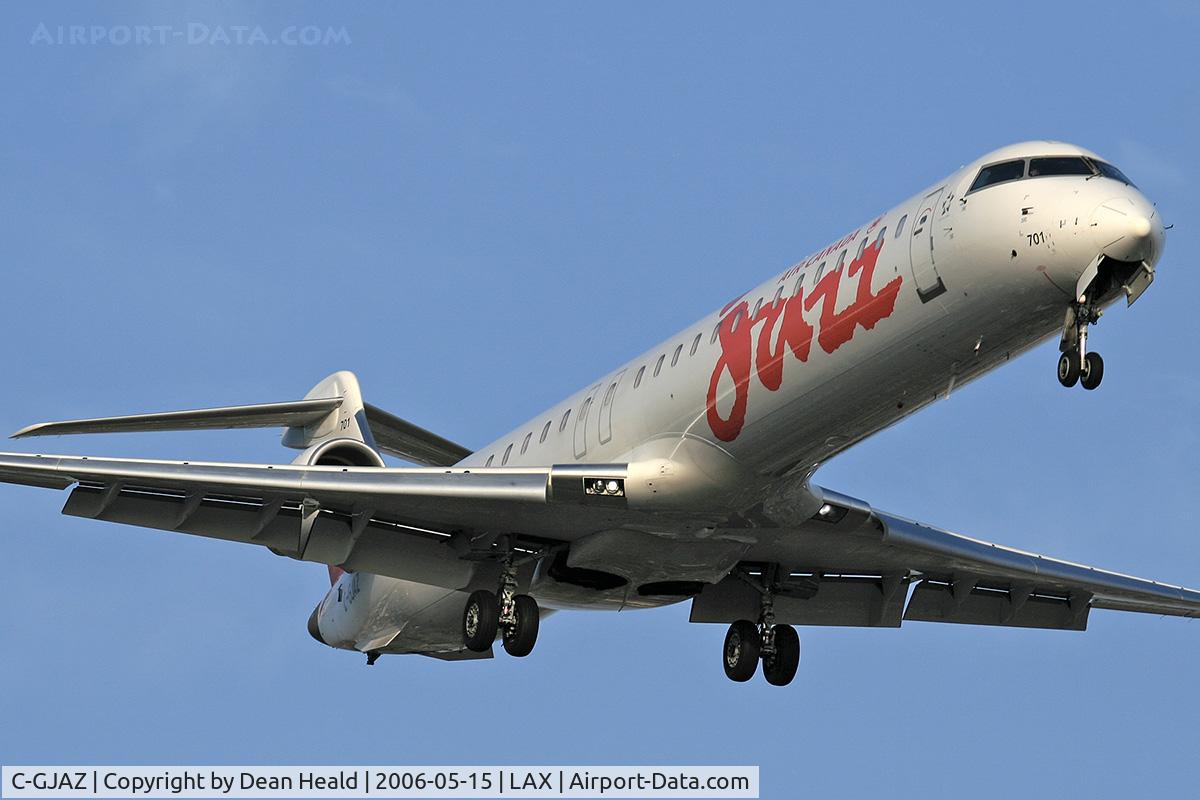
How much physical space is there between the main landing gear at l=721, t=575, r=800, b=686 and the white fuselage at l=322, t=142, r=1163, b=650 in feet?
14.9

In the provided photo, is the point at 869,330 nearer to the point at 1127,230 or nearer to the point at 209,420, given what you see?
the point at 1127,230

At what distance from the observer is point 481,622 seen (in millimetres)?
26297

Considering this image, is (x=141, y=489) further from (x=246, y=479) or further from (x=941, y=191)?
(x=941, y=191)

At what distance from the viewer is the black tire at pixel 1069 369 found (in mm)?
20797

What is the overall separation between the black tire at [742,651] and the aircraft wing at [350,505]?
3985mm

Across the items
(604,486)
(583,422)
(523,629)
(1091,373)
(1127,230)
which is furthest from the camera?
(523,629)

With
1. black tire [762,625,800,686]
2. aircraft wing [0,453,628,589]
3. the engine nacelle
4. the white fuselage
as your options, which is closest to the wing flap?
black tire [762,625,800,686]

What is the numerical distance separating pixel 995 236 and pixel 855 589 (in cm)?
971

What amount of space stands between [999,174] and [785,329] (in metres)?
3.16

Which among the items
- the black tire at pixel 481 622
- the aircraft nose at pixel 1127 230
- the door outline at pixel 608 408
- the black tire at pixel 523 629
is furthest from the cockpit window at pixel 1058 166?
the black tire at pixel 481 622

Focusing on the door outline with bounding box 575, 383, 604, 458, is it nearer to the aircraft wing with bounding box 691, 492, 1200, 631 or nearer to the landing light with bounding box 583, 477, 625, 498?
the landing light with bounding box 583, 477, 625, 498

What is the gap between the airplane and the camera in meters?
21.3

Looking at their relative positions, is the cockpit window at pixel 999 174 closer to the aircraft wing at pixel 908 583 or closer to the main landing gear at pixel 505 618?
the aircraft wing at pixel 908 583

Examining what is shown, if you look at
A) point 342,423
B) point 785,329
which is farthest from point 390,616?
point 785,329
